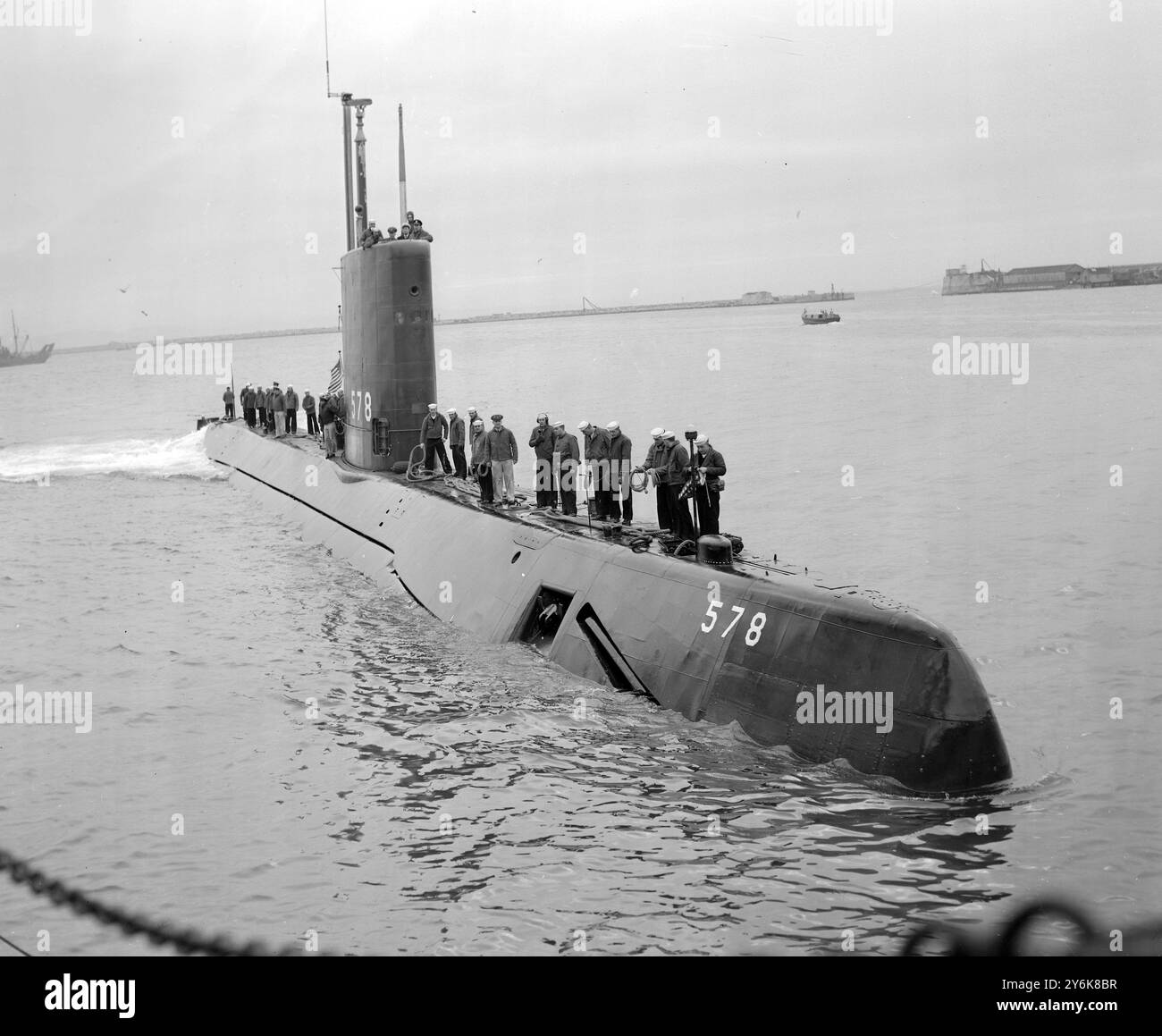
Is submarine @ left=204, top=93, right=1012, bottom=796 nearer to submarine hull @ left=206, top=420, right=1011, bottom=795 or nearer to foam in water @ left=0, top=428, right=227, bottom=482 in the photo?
submarine hull @ left=206, top=420, right=1011, bottom=795

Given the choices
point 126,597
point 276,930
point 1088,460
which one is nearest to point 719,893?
point 276,930

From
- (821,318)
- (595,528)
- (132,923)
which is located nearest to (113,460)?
(595,528)

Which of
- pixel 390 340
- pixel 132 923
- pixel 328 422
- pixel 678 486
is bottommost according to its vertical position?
pixel 132 923

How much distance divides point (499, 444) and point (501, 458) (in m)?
0.21

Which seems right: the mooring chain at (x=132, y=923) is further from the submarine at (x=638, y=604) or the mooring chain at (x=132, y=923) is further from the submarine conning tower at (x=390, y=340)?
the submarine conning tower at (x=390, y=340)

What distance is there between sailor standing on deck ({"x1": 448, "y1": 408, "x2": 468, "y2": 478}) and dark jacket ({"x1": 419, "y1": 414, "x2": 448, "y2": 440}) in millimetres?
130

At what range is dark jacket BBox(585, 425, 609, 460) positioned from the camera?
602 inches

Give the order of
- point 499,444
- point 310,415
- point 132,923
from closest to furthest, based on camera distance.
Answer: point 132,923 < point 499,444 < point 310,415

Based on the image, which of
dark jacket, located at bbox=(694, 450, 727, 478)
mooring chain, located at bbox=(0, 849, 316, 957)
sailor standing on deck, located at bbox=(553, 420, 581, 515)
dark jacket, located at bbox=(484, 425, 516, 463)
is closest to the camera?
mooring chain, located at bbox=(0, 849, 316, 957)

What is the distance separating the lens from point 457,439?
2062cm

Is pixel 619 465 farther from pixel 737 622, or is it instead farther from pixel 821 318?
pixel 821 318

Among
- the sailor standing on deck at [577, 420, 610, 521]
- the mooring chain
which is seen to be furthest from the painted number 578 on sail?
the mooring chain

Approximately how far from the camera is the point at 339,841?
30.9 ft
